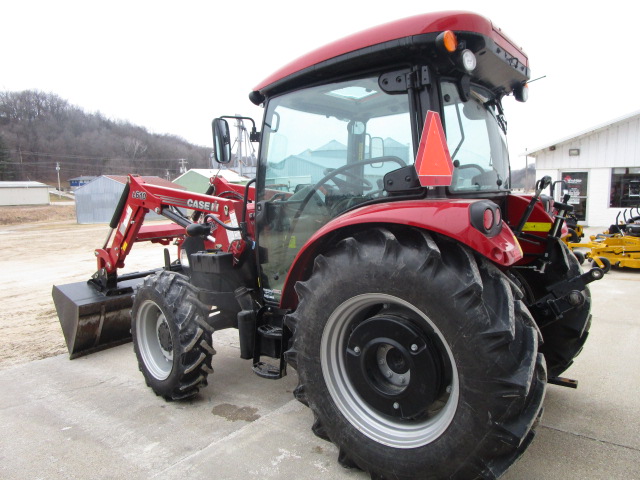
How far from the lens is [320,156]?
2.91 meters

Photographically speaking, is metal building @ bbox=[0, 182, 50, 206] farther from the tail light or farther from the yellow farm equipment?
the tail light

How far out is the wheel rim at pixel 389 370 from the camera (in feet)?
7.18

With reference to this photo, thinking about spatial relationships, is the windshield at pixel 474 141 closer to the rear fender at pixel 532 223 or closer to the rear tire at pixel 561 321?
the rear fender at pixel 532 223

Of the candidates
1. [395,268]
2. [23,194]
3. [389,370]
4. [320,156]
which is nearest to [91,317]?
[320,156]

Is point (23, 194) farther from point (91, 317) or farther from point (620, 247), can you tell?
point (620, 247)

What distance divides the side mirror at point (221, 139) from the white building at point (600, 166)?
14.8 m

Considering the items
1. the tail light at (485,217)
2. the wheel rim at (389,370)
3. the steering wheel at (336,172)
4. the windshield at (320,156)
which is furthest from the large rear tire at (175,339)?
the tail light at (485,217)

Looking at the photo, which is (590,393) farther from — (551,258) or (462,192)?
(462,192)

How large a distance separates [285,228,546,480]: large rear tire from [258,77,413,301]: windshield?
51cm

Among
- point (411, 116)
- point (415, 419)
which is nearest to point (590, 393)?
point (415, 419)

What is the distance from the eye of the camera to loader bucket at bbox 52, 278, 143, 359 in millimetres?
4449

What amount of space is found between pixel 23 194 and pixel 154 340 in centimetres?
5133

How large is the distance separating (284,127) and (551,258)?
207 cm

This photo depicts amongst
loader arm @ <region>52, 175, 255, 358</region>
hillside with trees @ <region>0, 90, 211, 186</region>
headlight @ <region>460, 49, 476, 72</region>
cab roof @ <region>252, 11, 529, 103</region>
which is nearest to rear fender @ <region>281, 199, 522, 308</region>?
headlight @ <region>460, 49, 476, 72</region>
